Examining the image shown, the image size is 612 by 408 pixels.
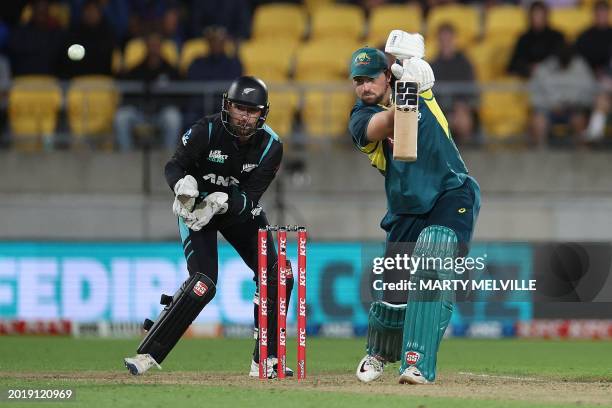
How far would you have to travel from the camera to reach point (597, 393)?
866cm

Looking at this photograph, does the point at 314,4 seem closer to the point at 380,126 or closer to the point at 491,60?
the point at 491,60

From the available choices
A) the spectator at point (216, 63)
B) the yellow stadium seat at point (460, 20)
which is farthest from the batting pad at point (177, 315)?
the yellow stadium seat at point (460, 20)

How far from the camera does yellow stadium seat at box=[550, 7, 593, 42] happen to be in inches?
749

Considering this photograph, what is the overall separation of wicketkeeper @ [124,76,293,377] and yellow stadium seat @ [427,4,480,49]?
9.55m

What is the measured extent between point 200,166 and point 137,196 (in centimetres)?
828

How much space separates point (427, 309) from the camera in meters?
8.91

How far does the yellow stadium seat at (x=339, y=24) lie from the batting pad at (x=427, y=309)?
34.8 ft

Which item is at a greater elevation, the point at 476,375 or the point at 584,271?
the point at 584,271

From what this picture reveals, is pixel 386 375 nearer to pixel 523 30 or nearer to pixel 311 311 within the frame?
pixel 311 311

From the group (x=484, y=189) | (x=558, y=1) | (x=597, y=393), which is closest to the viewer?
(x=597, y=393)

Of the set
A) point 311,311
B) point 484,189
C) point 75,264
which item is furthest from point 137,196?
point 484,189

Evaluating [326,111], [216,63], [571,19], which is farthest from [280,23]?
[571,19]

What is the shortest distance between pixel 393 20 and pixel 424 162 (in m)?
10.2

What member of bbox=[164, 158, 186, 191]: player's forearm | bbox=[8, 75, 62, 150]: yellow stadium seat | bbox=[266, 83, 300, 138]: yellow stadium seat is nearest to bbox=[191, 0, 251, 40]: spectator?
bbox=[266, 83, 300, 138]: yellow stadium seat
